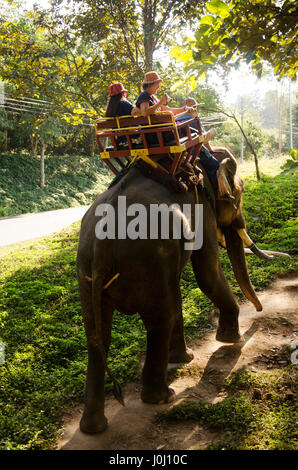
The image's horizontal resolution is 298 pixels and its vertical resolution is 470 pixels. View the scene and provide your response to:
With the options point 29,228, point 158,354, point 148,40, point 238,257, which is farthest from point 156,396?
point 29,228

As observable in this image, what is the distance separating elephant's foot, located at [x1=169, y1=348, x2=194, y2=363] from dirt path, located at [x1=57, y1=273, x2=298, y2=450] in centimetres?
8

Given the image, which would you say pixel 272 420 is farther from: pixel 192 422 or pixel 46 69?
pixel 46 69

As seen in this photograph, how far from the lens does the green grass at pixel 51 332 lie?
3947 millimetres

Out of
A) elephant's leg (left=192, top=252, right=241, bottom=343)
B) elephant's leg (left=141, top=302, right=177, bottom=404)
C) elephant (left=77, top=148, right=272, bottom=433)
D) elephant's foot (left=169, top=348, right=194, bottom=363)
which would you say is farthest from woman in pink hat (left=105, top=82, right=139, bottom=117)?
elephant's foot (left=169, top=348, right=194, bottom=363)

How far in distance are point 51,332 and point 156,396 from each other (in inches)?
83.1

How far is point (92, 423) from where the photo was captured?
3.55 metres

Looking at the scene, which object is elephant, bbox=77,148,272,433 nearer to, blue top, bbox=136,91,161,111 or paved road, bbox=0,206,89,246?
blue top, bbox=136,91,161,111

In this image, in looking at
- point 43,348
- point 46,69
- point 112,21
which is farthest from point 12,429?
point 112,21

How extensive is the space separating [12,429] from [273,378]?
2.47 meters

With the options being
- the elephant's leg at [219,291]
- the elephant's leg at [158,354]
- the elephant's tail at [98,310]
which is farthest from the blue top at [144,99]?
the elephant's leg at [158,354]

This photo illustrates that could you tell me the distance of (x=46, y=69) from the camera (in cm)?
1077

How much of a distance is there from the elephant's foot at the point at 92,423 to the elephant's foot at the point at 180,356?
1.35m

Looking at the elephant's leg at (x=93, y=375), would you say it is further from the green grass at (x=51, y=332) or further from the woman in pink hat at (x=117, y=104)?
the woman in pink hat at (x=117, y=104)

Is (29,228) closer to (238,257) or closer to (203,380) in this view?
(238,257)
